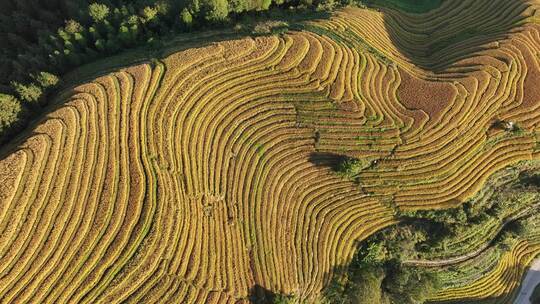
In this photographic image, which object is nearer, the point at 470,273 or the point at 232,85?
the point at 232,85

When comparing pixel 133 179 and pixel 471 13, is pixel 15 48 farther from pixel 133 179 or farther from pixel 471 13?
pixel 471 13

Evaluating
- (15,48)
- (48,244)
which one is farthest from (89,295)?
(15,48)

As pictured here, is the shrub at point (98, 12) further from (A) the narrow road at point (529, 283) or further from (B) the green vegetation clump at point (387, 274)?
(A) the narrow road at point (529, 283)

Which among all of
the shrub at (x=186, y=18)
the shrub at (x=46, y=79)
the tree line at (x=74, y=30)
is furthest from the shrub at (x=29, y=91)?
the shrub at (x=186, y=18)

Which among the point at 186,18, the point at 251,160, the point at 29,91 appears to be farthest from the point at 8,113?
the point at 251,160

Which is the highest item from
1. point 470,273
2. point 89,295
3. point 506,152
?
point 506,152

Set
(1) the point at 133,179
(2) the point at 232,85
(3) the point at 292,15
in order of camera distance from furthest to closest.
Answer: (3) the point at 292,15 → (2) the point at 232,85 → (1) the point at 133,179

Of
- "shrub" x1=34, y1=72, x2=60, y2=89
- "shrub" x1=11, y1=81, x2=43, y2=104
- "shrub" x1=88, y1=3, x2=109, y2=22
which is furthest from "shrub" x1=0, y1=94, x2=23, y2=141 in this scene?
"shrub" x1=88, y1=3, x2=109, y2=22
